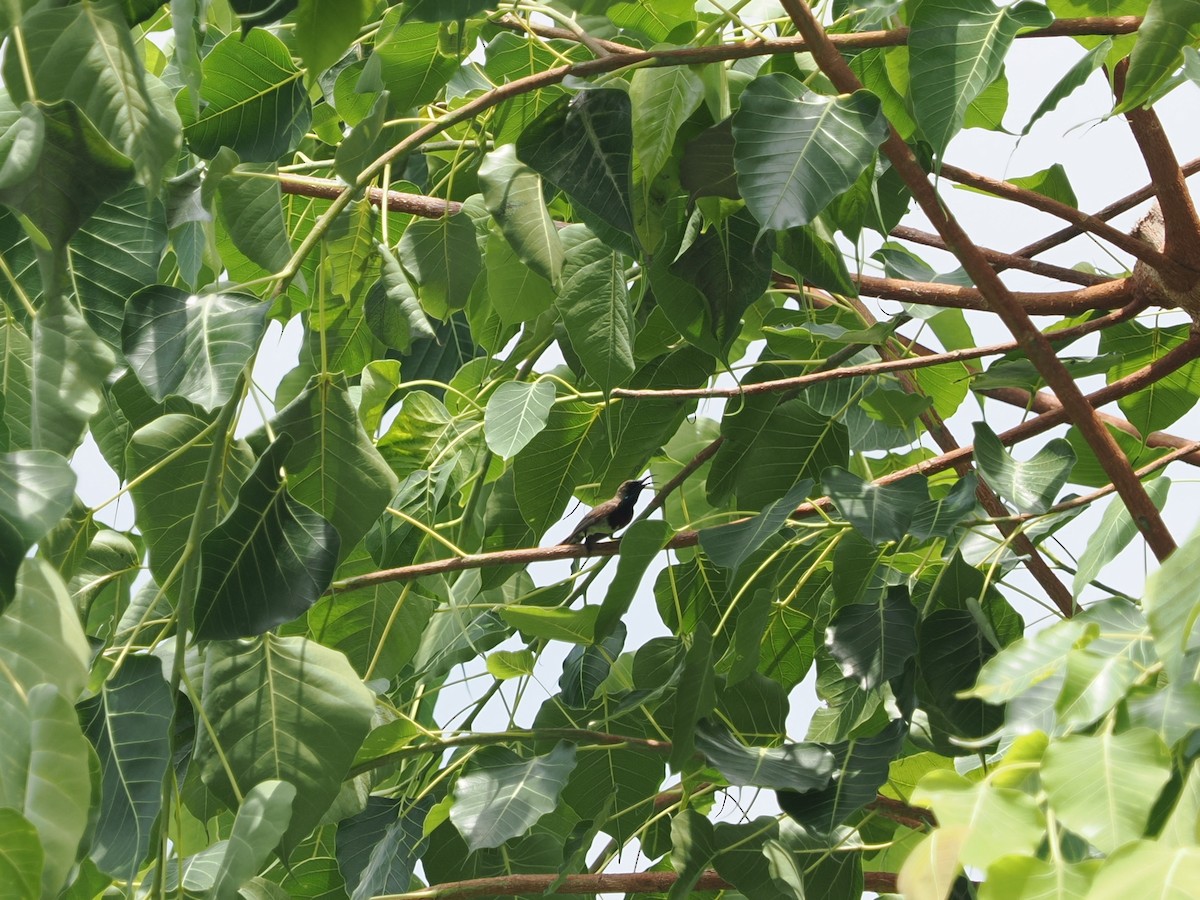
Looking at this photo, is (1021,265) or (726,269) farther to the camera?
(1021,265)

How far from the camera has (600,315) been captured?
0.57 m

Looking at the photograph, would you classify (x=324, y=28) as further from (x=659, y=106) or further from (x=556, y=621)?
(x=556, y=621)

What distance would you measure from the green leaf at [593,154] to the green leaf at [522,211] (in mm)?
36

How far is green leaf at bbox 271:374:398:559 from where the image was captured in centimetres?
53

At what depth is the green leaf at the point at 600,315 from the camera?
0.56 metres

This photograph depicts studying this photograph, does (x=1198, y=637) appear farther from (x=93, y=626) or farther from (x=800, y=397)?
(x=93, y=626)

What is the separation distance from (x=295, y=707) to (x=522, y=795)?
14 cm

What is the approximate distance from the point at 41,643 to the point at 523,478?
343mm

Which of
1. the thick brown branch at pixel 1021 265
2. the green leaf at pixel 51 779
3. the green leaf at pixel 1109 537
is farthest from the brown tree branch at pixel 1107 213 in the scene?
the green leaf at pixel 51 779

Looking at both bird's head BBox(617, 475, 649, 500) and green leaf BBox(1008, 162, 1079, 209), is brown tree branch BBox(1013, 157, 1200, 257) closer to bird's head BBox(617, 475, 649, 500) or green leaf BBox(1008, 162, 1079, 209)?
green leaf BBox(1008, 162, 1079, 209)

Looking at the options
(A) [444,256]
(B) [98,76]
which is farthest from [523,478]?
(B) [98,76]

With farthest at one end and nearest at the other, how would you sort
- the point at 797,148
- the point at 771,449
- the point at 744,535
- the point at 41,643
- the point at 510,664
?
1. the point at 510,664
2. the point at 771,449
3. the point at 744,535
4. the point at 797,148
5. the point at 41,643

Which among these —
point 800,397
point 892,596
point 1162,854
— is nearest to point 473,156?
point 800,397

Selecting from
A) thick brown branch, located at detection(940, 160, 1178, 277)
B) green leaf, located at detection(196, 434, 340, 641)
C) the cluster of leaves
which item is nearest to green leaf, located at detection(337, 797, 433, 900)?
the cluster of leaves
